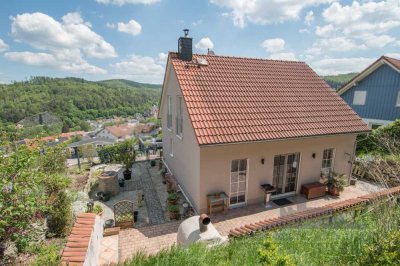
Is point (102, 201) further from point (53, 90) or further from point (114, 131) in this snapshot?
point (53, 90)

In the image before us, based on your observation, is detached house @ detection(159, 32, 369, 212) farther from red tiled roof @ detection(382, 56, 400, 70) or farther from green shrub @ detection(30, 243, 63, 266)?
red tiled roof @ detection(382, 56, 400, 70)

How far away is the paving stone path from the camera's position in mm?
10133

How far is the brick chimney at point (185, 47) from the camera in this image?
39.0 ft

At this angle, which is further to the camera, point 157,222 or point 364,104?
point 364,104

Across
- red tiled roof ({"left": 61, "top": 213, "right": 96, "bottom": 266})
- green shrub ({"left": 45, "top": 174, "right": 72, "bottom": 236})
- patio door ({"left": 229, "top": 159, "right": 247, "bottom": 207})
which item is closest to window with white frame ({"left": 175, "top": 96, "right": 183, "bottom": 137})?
patio door ({"left": 229, "top": 159, "right": 247, "bottom": 207})

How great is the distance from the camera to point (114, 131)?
303 feet

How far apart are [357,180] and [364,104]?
12264mm

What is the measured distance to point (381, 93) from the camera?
20.9 metres

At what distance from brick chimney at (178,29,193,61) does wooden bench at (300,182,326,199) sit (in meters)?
9.07

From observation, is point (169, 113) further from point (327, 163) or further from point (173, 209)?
point (327, 163)

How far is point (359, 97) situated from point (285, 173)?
17.8 metres

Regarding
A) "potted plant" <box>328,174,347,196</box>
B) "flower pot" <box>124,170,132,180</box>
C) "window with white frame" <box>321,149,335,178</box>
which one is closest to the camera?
"potted plant" <box>328,174,347,196</box>

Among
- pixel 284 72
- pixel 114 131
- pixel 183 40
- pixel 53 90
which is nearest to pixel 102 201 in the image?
pixel 183 40

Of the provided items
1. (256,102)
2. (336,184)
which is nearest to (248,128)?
(256,102)
